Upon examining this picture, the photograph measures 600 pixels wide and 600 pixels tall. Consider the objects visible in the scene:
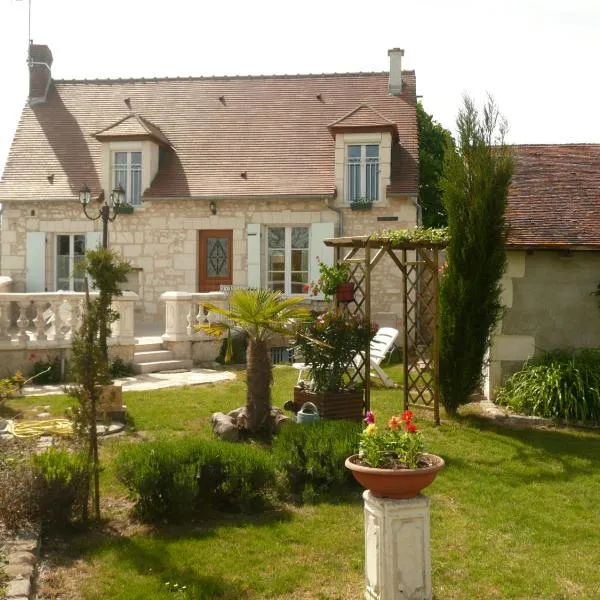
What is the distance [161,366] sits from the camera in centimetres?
1211

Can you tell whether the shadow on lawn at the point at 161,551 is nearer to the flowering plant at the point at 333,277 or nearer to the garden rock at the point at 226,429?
the garden rock at the point at 226,429

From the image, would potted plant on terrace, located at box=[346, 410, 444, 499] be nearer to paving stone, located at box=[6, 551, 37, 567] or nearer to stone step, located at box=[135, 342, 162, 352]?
paving stone, located at box=[6, 551, 37, 567]

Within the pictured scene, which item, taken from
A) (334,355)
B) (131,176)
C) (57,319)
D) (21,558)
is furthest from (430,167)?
(21,558)

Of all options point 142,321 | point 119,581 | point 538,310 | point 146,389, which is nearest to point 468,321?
point 538,310

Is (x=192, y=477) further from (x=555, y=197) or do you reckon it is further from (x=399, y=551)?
(x=555, y=197)

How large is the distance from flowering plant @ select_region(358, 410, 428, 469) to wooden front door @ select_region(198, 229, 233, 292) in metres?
12.2

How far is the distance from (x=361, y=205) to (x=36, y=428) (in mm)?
9422

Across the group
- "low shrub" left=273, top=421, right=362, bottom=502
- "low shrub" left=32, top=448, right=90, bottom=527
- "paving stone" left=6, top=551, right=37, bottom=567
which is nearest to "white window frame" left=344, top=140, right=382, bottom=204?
"low shrub" left=273, top=421, right=362, bottom=502

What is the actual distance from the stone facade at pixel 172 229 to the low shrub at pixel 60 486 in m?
10.8

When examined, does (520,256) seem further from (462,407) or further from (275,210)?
(275,210)

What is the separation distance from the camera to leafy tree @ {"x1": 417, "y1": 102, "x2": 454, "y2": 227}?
72.5ft

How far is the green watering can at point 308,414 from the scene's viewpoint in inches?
295

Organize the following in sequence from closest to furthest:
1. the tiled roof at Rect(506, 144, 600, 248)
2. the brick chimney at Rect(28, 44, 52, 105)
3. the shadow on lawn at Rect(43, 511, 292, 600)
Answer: the shadow on lawn at Rect(43, 511, 292, 600), the tiled roof at Rect(506, 144, 600, 248), the brick chimney at Rect(28, 44, 52, 105)

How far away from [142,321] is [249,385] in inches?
367
